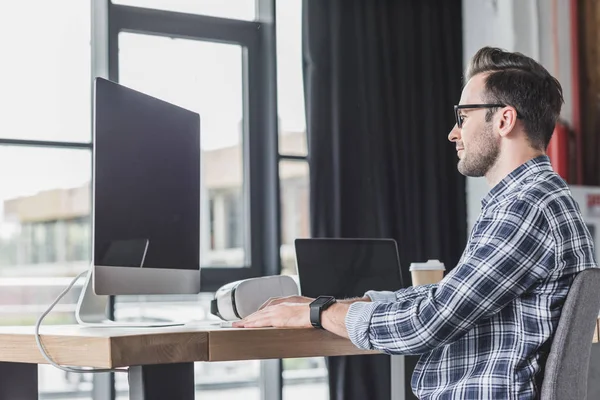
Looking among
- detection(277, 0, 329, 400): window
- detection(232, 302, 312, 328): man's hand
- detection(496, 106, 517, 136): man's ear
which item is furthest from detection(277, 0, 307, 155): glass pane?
detection(232, 302, 312, 328): man's hand

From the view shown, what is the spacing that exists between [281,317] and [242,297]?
13.7 inches

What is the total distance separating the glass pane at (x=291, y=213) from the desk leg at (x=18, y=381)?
5.61ft

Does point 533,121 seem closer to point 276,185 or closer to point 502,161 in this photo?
point 502,161

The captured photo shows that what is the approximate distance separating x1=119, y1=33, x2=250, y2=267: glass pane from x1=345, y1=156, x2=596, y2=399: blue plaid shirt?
196cm

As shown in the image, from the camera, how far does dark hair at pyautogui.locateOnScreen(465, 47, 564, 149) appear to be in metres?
1.80

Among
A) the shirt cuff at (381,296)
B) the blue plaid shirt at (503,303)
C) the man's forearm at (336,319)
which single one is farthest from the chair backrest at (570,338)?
the shirt cuff at (381,296)

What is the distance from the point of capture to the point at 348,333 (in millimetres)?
1621

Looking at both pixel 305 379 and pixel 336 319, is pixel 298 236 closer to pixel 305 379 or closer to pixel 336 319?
pixel 305 379

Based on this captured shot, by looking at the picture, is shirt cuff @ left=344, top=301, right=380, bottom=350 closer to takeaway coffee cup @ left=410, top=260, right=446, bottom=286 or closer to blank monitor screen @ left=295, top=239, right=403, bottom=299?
takeaway coffee cup @ left=410, top=260, right=446, bottom=286

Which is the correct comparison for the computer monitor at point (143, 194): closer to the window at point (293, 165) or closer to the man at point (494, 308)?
the man at point (494, 308)

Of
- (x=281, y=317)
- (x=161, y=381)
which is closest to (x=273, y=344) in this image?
(x=281, y=317)

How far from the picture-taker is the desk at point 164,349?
4.51ft

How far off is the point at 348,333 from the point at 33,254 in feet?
6.11

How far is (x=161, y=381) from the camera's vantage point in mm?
1480
